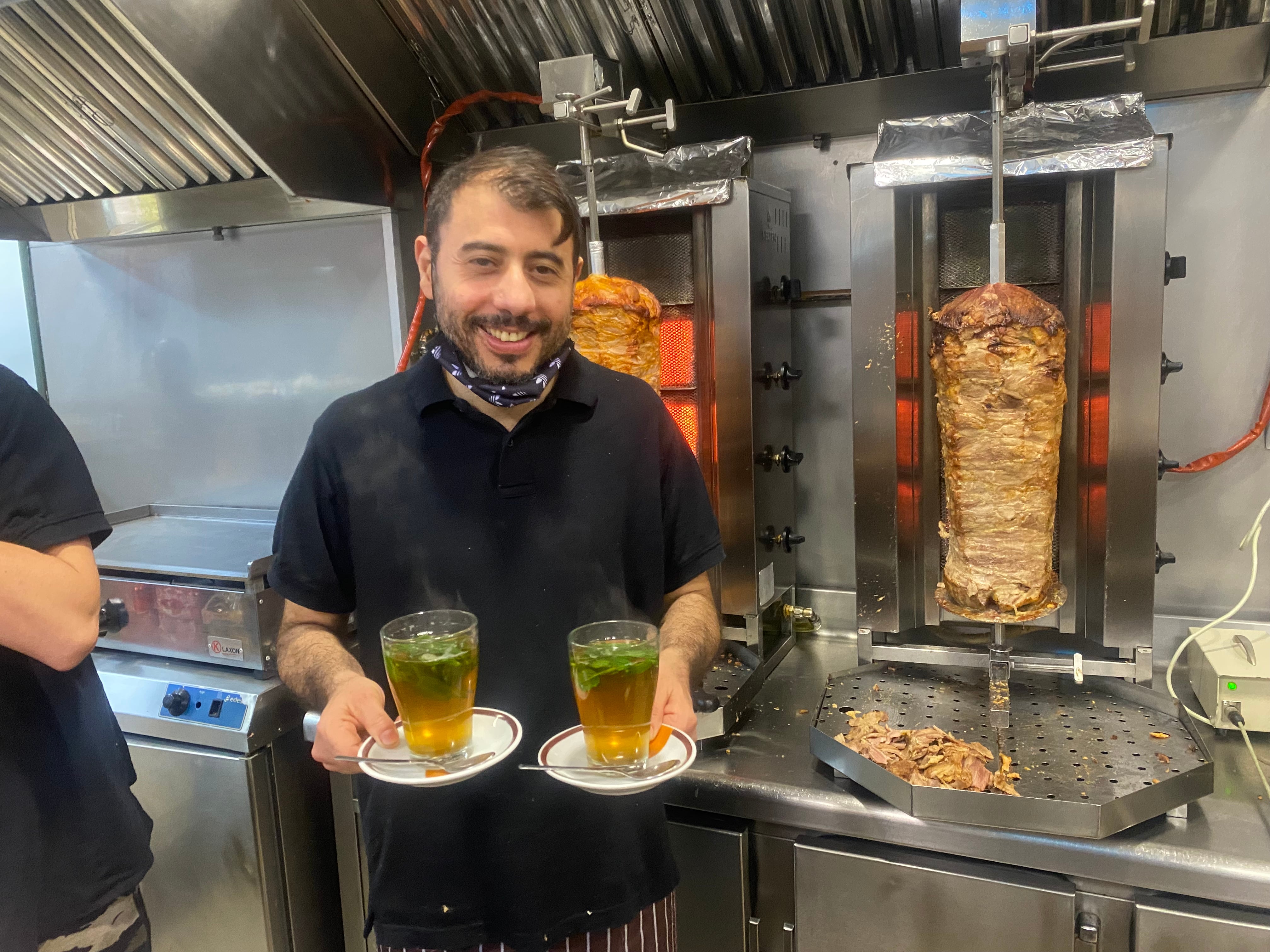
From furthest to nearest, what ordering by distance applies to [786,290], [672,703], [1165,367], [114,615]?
[114,615], [786,290], [1165,367], [672,703]

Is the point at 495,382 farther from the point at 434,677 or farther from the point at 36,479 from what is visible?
the point at 36,479

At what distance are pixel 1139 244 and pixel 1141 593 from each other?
0.65 metres

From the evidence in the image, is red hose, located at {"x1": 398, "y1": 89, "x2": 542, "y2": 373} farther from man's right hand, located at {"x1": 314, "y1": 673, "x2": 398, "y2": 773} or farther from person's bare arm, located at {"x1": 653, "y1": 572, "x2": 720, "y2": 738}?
man's right hand, located at {"x1": 314, "y1": 673, "x2": 398, "y2": 773}

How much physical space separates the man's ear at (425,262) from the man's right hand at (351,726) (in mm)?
569

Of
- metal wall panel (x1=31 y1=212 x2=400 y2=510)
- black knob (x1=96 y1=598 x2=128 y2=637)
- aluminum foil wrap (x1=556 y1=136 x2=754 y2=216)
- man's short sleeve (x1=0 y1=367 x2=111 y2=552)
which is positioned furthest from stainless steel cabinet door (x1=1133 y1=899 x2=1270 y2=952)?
black knob (x1=96 y1=598 x2=128 y2=637)

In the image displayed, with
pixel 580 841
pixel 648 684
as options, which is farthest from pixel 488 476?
pixel 580 841

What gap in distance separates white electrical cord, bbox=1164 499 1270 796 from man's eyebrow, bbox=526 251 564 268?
4.67ft

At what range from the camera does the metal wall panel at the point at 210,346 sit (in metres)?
2.70

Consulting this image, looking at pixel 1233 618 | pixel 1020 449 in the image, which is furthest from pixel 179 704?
pixel 1233 618

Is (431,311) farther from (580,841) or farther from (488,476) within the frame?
(580,841)

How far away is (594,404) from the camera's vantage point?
139 centimetres

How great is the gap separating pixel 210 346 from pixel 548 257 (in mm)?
2044

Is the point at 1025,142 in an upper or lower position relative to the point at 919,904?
upper

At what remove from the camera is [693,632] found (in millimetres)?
1403
